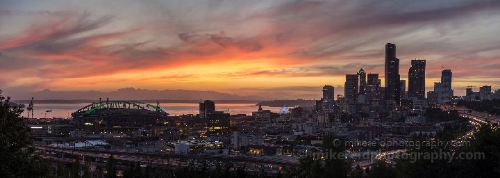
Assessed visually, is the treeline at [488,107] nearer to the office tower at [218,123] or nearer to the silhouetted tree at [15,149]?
the office tower at [218,123]

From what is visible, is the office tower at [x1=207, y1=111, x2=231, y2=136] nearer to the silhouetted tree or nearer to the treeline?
the treeline

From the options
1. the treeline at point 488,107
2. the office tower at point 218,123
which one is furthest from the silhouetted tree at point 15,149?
the treeline at point 488,107

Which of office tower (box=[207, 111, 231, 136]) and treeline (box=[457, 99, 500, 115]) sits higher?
treeline (box=[457, 99, 500, 115])

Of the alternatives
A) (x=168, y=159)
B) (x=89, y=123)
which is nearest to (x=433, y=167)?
(x=168, y=159)

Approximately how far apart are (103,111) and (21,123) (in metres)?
123

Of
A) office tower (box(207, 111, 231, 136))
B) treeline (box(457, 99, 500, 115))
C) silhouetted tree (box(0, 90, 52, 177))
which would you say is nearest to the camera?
silhouetted tree (box(0, 90, 52, 177))

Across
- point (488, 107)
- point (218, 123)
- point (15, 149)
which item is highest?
point (488, 107)

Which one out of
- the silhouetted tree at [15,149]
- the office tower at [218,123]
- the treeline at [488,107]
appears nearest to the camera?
the silhouetted tree at [15,149]

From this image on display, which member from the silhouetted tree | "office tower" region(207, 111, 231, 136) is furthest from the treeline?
the silhouetted tree

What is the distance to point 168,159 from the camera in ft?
195

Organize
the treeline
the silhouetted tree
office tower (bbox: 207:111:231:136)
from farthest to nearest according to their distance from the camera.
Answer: office tower (bbox: 207:111:231:136)
the treeline
the silhouetted tree

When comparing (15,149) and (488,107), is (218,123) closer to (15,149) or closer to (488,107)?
(488,107)

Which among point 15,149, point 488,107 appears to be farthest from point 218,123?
point 15,149

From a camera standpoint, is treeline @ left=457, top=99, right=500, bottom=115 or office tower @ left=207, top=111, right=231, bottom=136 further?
office tower @ left=207, top=111, right=231, bottom=136
